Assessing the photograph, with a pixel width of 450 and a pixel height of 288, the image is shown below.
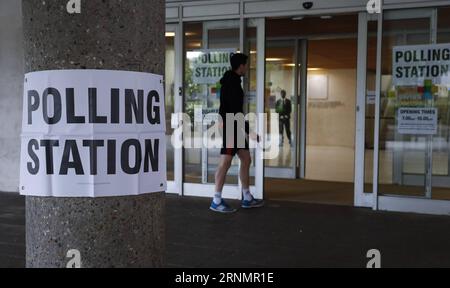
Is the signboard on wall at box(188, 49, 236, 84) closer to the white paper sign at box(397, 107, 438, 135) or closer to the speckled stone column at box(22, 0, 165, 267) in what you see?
the white paper sign at box(397, 107, 438, 135)

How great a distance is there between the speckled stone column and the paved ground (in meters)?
2.72

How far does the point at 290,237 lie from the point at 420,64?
2976 mm

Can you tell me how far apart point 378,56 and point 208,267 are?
391cm

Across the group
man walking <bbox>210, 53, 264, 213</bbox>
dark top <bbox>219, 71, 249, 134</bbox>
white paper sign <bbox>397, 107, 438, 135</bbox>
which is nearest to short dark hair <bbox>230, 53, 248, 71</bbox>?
man walking <bbox>210, 53, 264, 213</bbox>

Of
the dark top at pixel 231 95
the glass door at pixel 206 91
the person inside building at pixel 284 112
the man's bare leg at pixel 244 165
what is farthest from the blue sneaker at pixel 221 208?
A: the person inside building at pixel 284 112

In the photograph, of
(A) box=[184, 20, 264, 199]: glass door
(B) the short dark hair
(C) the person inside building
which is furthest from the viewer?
(C) the person inside building

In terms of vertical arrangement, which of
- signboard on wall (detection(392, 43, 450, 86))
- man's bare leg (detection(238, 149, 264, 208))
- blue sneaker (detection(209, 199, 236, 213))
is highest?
signboard on wall (detection(392, 43, 450, 86))

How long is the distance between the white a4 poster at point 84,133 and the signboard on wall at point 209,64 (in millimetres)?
5967

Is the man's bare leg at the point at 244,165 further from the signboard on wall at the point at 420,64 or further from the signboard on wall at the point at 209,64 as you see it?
the signboard on wall at the point at 420,64

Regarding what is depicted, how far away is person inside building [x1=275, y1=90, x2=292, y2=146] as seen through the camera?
10664 mm

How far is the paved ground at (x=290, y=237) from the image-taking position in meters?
4.85

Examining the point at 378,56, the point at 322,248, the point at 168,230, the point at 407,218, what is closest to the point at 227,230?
the point at 168,230

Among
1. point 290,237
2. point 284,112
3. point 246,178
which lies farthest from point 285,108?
point 290,237
